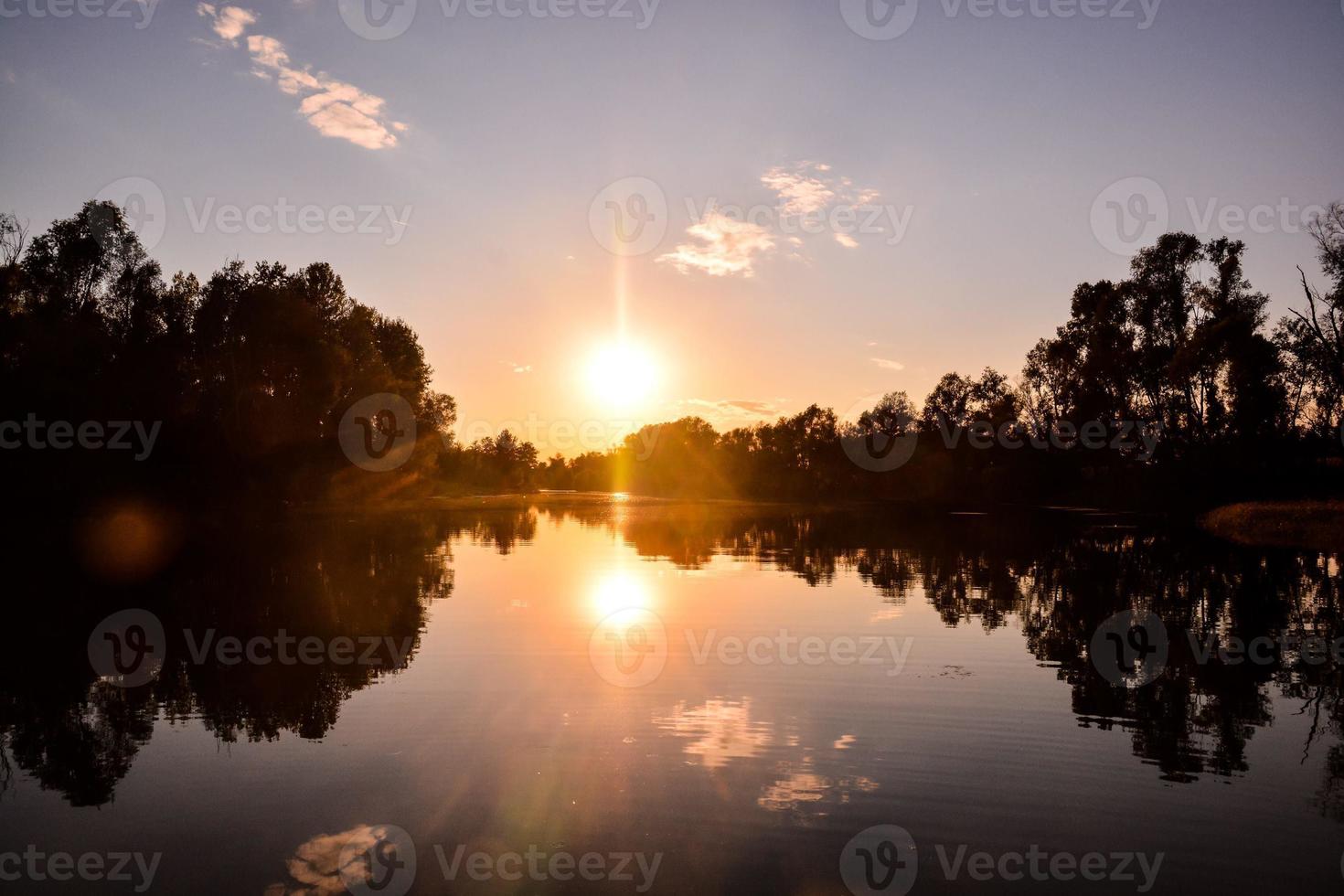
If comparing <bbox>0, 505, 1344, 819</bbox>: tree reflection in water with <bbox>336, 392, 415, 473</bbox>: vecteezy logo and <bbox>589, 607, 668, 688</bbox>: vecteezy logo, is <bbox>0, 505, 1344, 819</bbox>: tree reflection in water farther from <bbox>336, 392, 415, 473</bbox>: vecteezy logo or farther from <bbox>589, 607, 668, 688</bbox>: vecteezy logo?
<bbox>336, 392, 415, 473</bbox>: vecteezy logo

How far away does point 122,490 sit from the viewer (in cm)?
5494

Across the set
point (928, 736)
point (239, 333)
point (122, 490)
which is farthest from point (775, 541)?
point (239, 333)

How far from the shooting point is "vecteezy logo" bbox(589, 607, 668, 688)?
16594 mm

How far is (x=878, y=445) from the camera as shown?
17725cm

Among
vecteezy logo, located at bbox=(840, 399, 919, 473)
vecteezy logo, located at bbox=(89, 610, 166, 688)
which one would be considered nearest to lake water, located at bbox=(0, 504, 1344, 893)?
vecteezy logo, located at bbox=(89, 610, 166, 688)

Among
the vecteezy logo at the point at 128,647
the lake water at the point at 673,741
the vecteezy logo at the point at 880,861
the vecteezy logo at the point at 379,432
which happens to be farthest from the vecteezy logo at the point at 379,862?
the vecteezy logo at the point at 379,432

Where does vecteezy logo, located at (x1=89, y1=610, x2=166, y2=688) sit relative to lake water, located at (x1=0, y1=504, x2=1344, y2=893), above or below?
below

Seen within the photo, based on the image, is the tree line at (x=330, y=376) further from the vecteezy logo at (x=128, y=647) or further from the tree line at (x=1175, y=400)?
the vecteezy logo at (x=128, y=647)

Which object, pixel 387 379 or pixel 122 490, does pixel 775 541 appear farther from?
pixel 387 379

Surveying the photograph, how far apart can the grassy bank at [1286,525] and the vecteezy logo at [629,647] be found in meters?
39.2

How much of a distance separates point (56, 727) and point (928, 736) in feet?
44.9

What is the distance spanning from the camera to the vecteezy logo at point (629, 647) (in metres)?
16.6

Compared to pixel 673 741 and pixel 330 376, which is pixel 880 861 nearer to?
pixel 673 741

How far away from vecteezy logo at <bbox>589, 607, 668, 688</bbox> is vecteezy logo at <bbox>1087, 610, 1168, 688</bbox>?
Answer: 362 inches
